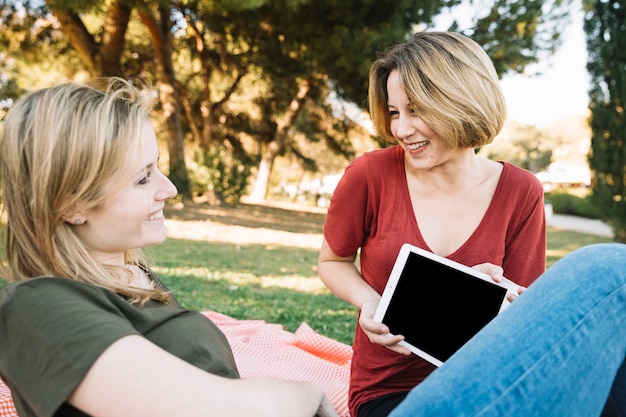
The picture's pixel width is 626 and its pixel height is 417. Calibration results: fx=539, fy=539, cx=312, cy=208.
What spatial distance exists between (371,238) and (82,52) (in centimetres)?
1292

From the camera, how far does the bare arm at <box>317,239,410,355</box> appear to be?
1.84 m

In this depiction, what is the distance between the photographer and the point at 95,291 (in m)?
1.19

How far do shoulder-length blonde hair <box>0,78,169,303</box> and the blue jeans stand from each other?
79 cm

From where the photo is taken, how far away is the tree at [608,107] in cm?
1192

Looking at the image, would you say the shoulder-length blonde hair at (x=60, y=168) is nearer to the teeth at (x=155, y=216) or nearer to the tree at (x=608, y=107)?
the teeth at (x=155, y=216)

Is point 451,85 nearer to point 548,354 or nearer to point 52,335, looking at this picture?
point 548,354

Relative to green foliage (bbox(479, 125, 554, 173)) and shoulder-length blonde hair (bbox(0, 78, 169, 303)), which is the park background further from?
green foliage (bbox(479, 125, 554, 173))

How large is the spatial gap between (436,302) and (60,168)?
4.09 ft

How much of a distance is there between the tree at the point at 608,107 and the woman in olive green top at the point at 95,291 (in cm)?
1295

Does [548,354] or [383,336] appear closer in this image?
[548,354]

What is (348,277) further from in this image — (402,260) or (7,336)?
(7,336)

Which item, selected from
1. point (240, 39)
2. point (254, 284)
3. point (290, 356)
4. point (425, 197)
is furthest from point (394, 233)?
point (240, 39)

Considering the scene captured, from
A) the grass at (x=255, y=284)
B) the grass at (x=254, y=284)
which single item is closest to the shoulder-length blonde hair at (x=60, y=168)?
the grass at (x=254, y=284)

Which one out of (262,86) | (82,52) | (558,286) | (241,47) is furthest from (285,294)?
(262,86)
